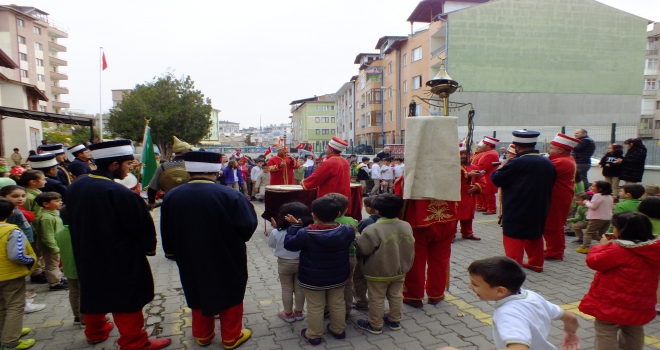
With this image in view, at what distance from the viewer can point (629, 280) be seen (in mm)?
2816

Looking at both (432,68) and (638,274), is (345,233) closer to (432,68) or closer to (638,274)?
(638,274)

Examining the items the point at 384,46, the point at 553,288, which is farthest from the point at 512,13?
the point at 553,288

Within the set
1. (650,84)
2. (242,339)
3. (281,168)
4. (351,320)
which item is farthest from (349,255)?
(650,84)

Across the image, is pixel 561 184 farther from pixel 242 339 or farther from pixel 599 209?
pixel 242 339

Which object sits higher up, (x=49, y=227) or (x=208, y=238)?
(x=208, y=238)

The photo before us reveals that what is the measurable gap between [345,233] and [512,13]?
28.7m

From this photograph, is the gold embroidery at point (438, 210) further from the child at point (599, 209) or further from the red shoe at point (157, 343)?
the child at point (599, 209)

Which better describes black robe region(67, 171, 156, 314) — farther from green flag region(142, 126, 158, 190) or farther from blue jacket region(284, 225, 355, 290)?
green flag region(142, 126, 158, 190)

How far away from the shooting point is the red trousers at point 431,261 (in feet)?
13.6

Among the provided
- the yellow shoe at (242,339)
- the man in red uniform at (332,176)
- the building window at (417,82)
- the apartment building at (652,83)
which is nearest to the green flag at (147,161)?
the man in red uniform at (332,176)

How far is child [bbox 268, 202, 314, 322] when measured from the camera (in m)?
3.70

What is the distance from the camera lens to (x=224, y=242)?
332 cm

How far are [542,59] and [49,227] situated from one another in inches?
1188

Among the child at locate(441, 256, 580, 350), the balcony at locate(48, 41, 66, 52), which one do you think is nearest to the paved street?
the child at locate(441, 256, 580, 350)
